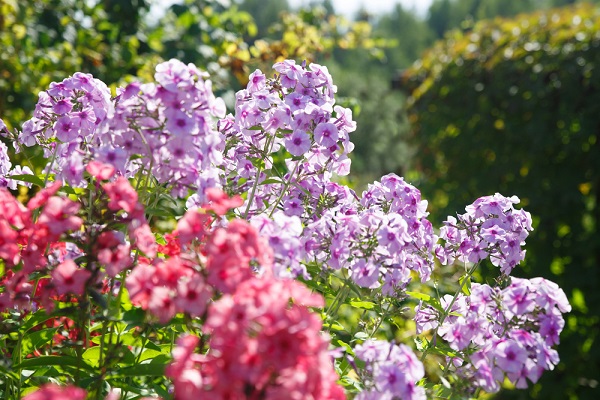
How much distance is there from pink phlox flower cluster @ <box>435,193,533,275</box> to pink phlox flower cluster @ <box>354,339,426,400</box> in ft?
2.47

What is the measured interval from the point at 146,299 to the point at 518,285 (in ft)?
3.24

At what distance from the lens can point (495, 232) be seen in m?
2.42

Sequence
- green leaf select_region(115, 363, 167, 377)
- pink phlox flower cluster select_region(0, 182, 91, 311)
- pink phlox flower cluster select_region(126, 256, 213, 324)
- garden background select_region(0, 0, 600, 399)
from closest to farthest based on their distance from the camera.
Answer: pink phlox flower cluster select_region(126, 256, 213, 324)
pink phlox flower cluster select_region(0, 182, 91, 311)
green leaf select_region(115, 363, 167, 377)
garden background select_region(0, 0, 600, 399)

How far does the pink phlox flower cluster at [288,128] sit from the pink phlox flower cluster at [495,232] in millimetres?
470

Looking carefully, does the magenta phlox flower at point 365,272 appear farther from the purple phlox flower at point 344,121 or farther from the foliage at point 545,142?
the foliage at point 545,142

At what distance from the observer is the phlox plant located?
1.41m

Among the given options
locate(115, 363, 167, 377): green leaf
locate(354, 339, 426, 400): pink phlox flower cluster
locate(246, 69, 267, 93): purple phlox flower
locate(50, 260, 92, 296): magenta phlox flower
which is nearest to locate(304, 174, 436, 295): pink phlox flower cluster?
locate(354, 339, 426, 400): pink phlox flower cluster

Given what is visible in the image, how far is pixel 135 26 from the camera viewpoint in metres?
5.57

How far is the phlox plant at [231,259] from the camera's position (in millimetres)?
1410

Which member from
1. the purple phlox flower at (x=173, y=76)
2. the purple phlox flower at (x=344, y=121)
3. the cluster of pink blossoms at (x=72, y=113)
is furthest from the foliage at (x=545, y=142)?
the purple phlox flower at (x=173, y=76)

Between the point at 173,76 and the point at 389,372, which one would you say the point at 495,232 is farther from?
the point at 173,76

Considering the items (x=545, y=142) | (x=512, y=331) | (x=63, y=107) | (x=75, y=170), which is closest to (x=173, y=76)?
(x=75, y=170)

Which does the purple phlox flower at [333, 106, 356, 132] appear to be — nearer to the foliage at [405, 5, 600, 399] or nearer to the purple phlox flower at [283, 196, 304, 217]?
the purple phlox flower at [283, 196, 304, 217]

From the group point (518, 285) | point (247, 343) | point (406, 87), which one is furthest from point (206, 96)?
point (406, 87)
